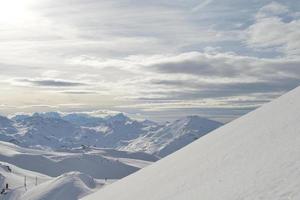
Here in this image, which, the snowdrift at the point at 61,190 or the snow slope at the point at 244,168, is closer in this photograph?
the snow slope at the point at 244,168

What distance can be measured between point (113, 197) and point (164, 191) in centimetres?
593

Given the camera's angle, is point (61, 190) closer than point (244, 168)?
No

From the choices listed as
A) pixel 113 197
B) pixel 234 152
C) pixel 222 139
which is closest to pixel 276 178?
pixel 234 152

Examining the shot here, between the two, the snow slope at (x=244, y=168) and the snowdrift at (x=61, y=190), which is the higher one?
the snow slope at (x=244, y=168)

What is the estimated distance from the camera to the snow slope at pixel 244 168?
37.7 feet

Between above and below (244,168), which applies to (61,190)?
below

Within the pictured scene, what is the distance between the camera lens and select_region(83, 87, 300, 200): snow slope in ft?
37.7

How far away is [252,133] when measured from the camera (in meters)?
18.8

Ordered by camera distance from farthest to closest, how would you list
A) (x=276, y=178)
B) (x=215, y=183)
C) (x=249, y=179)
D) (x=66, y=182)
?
1. (x=66, y=182)
2. (x=215, y=183)
3. (x=249, y=179)
4. (x=276, y=178)

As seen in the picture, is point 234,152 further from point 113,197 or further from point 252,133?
point 113,197

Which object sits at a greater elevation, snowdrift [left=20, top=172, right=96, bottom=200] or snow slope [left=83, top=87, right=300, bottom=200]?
snow slope [left=83, top=87, right=300, bottom=200]

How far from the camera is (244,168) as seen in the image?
14258 mm

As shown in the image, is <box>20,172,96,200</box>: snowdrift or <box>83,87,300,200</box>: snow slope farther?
<box>20,172,96,200</box>: snowdrift

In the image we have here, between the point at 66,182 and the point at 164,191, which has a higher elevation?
the point at 164,191
